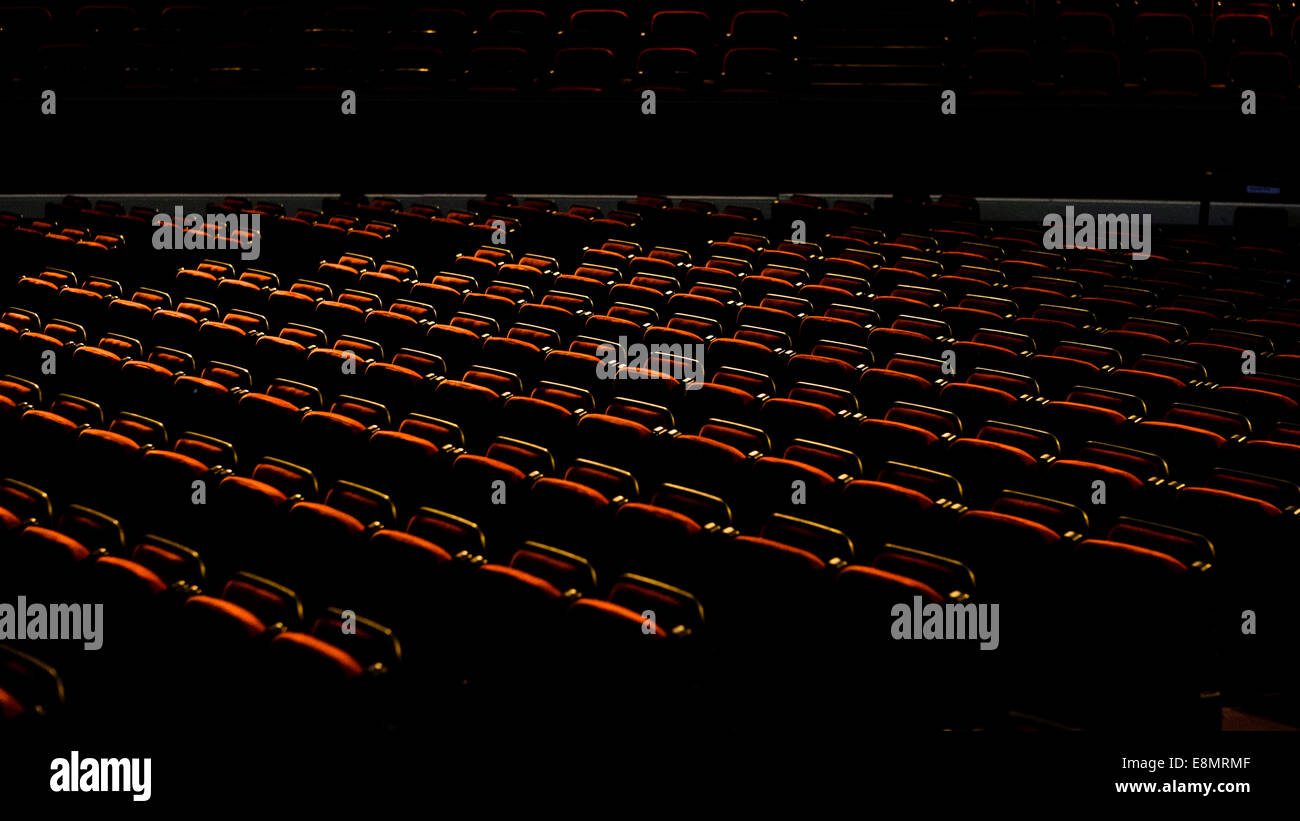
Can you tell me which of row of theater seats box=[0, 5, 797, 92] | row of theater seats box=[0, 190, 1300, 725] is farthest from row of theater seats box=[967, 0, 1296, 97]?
row of theater seats box=[0, 190, 1300, 725]

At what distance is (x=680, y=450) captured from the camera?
4.38 metres

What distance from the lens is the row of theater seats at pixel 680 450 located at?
3289mm

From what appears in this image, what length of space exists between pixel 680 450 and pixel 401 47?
258 inches

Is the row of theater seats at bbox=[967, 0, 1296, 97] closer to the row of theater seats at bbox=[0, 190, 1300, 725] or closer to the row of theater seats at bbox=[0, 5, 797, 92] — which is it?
the row of theater seats at bbox=[0, 5, 797, 92]

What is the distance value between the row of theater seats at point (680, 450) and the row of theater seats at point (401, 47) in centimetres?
237

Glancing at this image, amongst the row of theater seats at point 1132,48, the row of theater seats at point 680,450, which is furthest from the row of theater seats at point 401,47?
the row of theater seats at point 680,450

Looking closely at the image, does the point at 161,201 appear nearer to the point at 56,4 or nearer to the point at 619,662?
the point at 56,4

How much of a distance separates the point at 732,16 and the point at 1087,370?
5.93 meters

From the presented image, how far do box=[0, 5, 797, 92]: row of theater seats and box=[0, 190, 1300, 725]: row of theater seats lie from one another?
7.78 ft

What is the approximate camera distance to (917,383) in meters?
5.03

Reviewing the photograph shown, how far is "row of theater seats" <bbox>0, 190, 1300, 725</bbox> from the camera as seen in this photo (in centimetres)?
329

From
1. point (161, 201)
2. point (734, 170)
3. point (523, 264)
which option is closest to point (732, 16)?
point (734, 170)

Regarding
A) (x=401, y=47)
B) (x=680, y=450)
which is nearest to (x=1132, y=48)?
(x=401, y=47)
